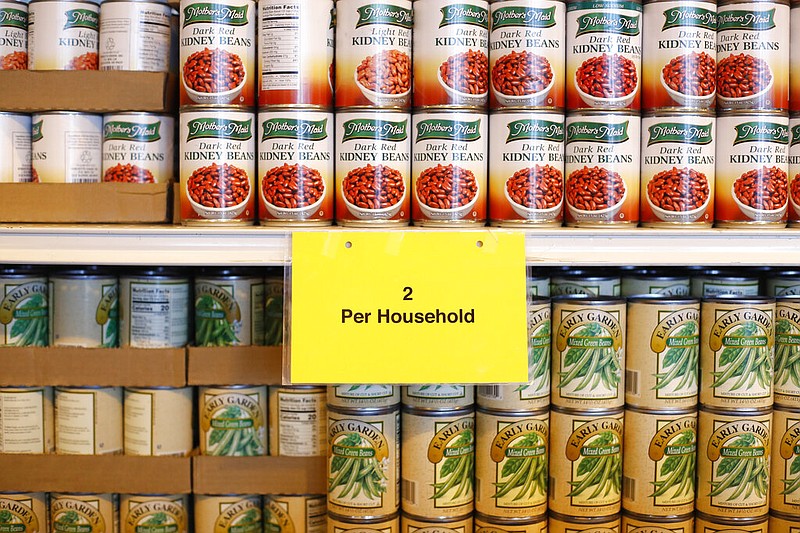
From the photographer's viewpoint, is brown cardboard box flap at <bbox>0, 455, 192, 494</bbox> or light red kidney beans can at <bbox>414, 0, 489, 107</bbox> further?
brown cardboard box flap at <bbox>0, 455, 192, 494</bbox>

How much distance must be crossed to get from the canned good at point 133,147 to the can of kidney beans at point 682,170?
2.51ft

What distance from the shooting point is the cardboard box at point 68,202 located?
1.25 metres

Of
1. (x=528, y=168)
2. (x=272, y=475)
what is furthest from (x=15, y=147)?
(x=528, y=168)

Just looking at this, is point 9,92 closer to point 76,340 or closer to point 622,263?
point 76,340

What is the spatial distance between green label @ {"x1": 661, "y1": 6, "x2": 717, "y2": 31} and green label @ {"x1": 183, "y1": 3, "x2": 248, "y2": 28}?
64 cm

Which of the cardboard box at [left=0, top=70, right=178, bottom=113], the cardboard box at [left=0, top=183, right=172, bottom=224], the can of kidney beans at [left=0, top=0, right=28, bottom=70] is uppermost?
the can of kidney beans at [left=0, top=0, right=28, bottom=70]

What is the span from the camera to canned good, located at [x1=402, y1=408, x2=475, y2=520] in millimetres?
1258

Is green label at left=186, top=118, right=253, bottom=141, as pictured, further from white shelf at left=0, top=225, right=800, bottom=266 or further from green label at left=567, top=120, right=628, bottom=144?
green label at left=567, top=120, right=628, bottom=144

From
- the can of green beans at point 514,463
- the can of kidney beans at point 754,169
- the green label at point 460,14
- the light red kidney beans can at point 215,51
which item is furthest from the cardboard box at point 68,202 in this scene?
the can of kidney beans at point 754,169

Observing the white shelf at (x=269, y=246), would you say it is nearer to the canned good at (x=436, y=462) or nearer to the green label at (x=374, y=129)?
the green label at (x=374, y=129)

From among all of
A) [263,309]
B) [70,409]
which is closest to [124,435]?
[70,409]

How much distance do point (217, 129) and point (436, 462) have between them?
1.99ft

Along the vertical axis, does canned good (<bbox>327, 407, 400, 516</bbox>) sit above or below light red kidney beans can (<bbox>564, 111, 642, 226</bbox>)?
below

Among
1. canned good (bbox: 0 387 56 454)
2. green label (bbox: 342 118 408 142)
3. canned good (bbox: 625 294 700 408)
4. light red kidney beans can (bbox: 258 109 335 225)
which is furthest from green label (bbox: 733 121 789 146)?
canned good (bbox: 0 387 56 454)
